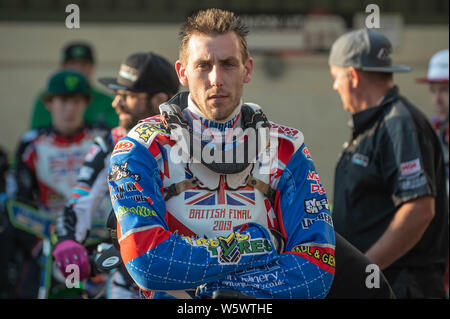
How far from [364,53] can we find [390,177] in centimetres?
83

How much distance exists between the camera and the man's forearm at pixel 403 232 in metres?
4.38

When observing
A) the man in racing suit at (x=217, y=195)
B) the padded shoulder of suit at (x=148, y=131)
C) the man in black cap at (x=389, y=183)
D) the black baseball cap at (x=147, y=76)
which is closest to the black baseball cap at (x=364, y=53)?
the man in black cap at (x=389, y=183)

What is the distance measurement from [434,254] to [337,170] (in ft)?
2.56

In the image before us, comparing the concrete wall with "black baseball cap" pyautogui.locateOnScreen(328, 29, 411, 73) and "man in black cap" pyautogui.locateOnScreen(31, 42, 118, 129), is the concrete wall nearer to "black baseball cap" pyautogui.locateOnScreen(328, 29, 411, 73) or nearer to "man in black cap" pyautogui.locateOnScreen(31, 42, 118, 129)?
"man in black cap" pyautogui.locateOnScreen(31, 42, 118, 129)

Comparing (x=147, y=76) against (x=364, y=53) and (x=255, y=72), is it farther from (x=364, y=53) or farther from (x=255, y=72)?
(x=255, y=72)

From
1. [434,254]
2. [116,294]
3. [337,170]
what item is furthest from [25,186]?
[434,254]

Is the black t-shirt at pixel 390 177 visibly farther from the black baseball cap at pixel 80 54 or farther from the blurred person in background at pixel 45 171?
the black baseball cap at pixel 80 54

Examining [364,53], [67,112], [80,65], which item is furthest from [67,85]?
[364,53]

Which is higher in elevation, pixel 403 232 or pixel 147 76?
pixel 147 76

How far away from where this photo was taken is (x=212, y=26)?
3.20 meters

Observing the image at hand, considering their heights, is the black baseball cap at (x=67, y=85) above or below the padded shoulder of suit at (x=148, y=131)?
above

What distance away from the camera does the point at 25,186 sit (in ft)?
21.7

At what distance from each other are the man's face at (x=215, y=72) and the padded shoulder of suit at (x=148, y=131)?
0.19 meters

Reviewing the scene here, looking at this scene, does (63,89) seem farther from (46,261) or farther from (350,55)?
(350,55)
